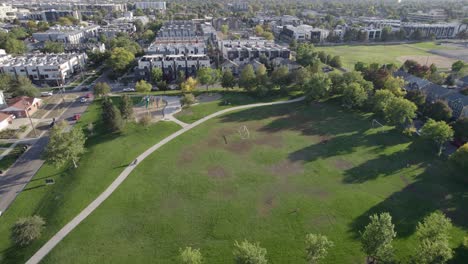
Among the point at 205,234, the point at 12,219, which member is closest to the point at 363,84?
the point at 205,234

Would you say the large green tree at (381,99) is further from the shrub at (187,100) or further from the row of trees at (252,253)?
the row of trees at (252,253)

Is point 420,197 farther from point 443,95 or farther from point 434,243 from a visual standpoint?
point 443,95

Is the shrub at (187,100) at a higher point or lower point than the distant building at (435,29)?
lower

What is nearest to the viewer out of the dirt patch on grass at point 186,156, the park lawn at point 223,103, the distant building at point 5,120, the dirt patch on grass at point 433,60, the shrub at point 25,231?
the shrub at point 25,231

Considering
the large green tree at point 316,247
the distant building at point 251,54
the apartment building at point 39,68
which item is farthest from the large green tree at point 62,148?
the distant building at point 251,54

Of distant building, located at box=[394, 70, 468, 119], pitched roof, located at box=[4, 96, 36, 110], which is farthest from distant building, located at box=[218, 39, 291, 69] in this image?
pitched roof, located at box=[4, 96, 36, 110]

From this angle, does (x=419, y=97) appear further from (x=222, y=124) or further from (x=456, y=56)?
(x=456, y=56)

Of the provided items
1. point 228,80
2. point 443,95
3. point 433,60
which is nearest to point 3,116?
point 228,80
